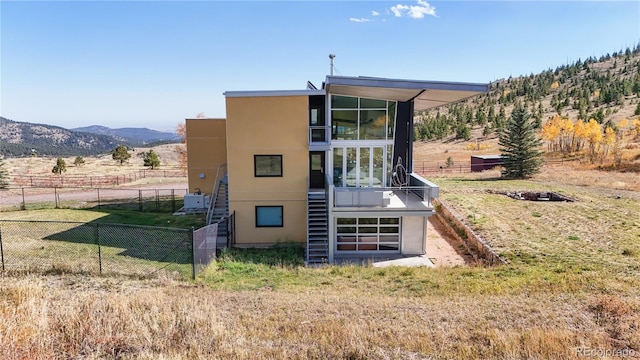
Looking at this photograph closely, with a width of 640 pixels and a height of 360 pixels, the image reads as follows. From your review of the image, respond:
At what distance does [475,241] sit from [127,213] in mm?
18647

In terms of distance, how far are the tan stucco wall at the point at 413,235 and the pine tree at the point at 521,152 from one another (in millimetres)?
25227

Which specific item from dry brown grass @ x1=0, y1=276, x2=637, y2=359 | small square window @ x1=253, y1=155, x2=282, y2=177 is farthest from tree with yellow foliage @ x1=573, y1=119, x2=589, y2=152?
dry brown grass @ x1=0, y1=276, x2=637, y2=359

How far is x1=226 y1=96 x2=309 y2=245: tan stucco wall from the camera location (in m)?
15.9

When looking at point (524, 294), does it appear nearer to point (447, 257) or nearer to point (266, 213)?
point (447, 257)

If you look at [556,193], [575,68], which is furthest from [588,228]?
[575,68]

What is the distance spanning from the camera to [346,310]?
7902 mm

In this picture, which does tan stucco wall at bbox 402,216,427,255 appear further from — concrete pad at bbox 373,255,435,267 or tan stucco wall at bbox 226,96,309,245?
tan stucco wall at bbox 226,96,309,245

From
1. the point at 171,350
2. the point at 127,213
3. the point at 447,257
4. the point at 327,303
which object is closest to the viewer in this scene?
the point at 171,350

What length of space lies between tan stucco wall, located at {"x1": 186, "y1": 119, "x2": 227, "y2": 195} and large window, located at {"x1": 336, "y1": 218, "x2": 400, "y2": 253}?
9.17 metres

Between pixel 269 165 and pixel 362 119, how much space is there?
4.71 meters

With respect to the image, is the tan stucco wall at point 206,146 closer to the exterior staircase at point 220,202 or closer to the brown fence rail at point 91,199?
the exterior staircase at point 220,202

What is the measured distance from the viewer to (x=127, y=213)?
21125 mm

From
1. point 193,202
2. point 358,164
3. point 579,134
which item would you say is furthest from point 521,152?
point 193,202

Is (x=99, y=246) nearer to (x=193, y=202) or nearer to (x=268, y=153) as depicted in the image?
(x=268, y=153)
